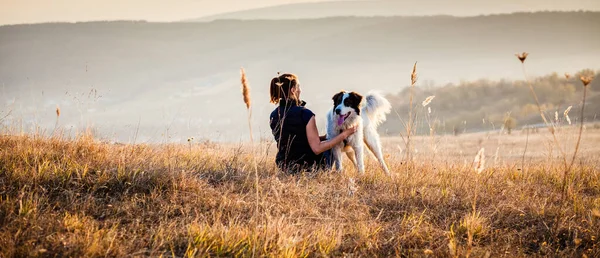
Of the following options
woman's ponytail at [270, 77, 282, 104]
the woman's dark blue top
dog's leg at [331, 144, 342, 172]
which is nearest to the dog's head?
dog's leg at [331, 144, 342, 172]

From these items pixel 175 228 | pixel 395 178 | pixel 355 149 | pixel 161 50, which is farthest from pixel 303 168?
pixel 161 50

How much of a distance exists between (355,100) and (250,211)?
7.68ft

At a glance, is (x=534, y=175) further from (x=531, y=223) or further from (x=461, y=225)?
(x=461, y=225)

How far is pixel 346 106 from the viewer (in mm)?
5797

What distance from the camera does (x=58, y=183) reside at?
4160mm

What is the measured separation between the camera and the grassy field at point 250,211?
10.9 ft

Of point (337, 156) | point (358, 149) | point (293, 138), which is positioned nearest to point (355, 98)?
point (358, 149)

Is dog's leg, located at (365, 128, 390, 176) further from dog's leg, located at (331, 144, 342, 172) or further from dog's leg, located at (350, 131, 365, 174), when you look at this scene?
dog's leg, located at (331, 144, 342, 172)

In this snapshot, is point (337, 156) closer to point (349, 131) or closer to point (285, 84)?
point (349, 131)

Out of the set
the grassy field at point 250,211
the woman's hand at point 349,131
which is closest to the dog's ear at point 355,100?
the woman's hand at point 349,131

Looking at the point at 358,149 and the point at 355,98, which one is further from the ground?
the point at 355,98

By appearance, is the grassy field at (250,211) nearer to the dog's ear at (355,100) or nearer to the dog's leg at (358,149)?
the dog's leg at (358,149)

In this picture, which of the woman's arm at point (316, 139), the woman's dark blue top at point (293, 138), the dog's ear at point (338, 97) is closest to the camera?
the woman's arm at point (316, 139)

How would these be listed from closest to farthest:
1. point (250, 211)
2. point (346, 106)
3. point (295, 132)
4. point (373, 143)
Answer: point (250, 211) → point (295, 132) → point (346, 106) → point (373, 143)
